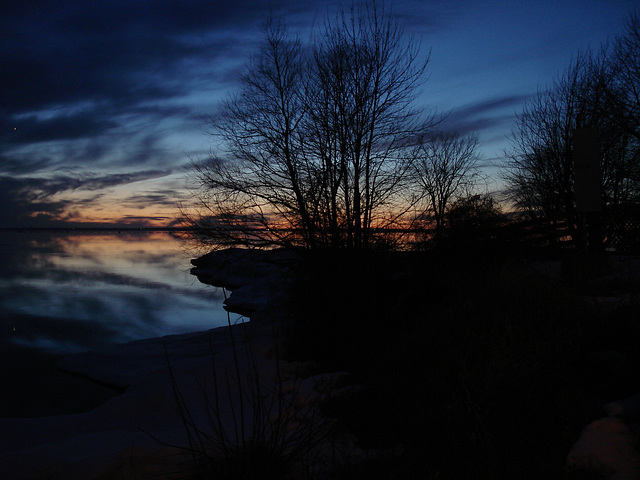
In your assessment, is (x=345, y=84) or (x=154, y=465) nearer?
(x=154, y=465)

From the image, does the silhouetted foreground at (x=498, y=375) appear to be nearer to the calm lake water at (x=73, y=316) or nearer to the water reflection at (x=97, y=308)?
the calm lake water at (x=73, y=316)

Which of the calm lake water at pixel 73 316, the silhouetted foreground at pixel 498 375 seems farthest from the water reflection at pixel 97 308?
the silhouetted foreground at pixel 498 375

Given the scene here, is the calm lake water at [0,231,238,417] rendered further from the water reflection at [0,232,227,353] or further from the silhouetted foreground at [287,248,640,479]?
the silhouetted foreground at [287,248,640,479]

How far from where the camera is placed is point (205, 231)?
42.0ft

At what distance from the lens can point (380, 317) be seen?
9047 mm

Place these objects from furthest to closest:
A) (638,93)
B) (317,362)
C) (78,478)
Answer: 1. (638,93)
2. (317,362)
3. (78,478)

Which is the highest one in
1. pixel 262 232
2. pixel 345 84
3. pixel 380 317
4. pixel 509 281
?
pixel 345 84

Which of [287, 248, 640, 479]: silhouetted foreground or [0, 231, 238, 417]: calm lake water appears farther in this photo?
[0, 231, 238, 417]: calm lake water

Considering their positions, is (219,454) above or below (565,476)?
above

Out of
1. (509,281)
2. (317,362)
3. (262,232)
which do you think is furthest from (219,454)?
(262,232)

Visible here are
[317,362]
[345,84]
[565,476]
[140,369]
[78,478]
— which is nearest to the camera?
[565,476]

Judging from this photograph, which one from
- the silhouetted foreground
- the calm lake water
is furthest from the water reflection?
the silhouetted foreground

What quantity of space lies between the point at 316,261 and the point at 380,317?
219cm

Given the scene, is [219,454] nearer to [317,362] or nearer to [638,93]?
[317,362]
